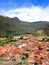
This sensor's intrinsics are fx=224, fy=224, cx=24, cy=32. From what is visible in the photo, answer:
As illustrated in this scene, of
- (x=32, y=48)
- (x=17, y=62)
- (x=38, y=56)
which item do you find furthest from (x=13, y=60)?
(x=32, y=48)

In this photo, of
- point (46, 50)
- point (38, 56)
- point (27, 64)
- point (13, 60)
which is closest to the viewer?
point (27, 64)

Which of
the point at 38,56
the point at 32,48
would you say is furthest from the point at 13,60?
the point at 32,48

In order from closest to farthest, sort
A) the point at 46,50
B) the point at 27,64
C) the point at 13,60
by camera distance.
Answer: the point at 27,64 → the point at 13,60 → the point at 46,50

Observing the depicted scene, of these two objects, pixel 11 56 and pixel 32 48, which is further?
pixel 32 48

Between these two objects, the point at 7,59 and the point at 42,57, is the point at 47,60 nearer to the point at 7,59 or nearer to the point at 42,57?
the point at 42,57

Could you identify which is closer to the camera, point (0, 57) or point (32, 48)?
point (0, 57)

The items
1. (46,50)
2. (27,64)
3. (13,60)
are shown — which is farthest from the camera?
(46,50)

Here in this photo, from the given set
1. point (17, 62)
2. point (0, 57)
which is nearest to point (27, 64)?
point (17, 62)

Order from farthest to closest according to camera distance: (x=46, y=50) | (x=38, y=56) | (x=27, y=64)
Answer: (x=46, y=50) < (x=38, y=56) < (x=27, y=64)

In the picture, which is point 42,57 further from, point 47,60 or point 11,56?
point 11,56
